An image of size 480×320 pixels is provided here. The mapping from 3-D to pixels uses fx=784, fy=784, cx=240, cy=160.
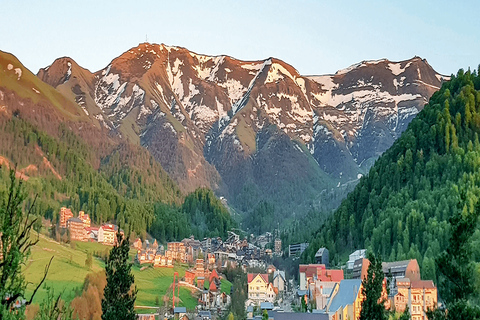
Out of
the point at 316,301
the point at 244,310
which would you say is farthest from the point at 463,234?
the point at 244,310

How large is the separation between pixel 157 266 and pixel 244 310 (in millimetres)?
46887

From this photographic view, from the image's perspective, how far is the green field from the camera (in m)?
138

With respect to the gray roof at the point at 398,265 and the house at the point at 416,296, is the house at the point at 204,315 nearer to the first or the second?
the gray roof at the point at 398,265

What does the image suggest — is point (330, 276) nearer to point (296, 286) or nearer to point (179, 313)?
point (179, 313)

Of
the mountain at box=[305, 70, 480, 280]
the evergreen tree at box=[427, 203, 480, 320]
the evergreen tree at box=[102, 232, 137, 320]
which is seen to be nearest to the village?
the mountain at box=[305, 70, 480, 280]

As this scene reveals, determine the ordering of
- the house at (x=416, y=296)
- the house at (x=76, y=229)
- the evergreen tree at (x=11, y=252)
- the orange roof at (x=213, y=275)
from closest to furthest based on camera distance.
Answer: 1. the evergreen tree at (x=11, y=252)
2. the house at (x=416, y=296)
3. the orange roof at (x=213, y=275)
4. the house at (x=76, y=229)

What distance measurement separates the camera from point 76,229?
627 ft

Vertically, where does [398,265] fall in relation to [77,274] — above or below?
below

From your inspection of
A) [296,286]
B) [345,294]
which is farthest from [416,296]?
[296,286]

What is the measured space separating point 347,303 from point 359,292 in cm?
248

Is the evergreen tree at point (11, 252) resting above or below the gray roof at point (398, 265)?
below

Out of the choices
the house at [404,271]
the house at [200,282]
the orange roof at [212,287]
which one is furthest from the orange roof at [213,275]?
the house at [404,271]

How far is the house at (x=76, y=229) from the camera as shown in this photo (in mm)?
188000

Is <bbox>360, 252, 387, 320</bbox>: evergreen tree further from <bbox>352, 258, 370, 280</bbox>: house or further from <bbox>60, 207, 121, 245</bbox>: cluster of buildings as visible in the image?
<bbox>60, 207, 121, 245</bbox>: cluster of buildings
